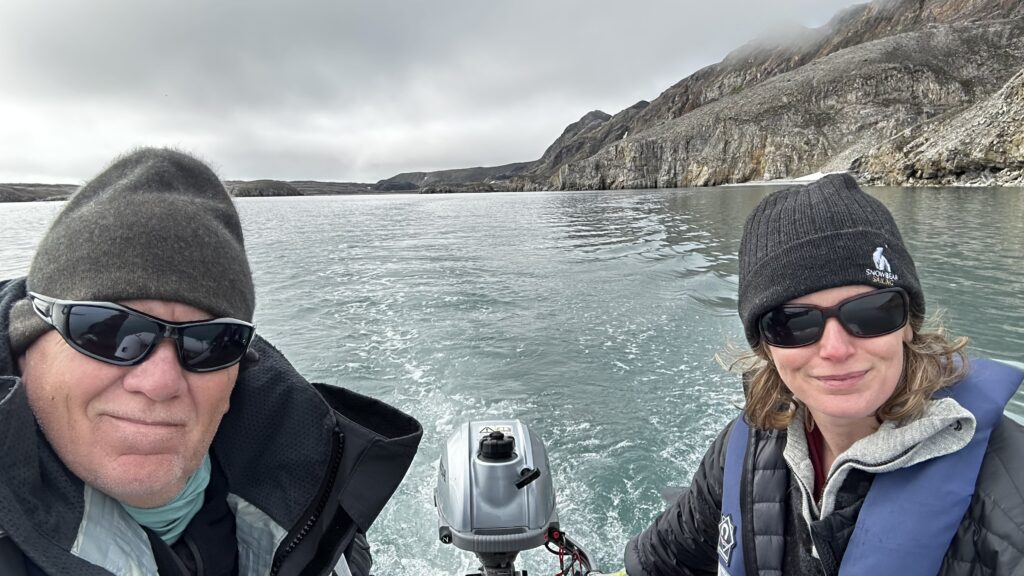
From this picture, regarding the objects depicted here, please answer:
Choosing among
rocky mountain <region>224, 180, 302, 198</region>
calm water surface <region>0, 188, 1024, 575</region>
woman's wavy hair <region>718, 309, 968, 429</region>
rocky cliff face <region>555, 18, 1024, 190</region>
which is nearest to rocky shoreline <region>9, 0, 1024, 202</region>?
rocky cliff face <region>555, 18, 1024, 190</region>

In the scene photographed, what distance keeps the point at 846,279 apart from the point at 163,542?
2023 mm

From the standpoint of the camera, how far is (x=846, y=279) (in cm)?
151

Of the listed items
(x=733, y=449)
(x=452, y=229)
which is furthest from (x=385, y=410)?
(x=452, y=229)

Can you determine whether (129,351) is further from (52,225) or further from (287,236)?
(287,236)

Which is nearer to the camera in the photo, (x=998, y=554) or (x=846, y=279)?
(x=998, y=554)

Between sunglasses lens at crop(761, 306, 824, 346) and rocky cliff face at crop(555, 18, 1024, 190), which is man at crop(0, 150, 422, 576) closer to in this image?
sunglasses lens at crop(761, 306, 824, 346)

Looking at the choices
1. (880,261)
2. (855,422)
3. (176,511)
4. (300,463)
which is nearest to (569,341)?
(855,422)

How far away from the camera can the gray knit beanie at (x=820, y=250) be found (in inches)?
60.6

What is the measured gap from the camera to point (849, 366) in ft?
4.95

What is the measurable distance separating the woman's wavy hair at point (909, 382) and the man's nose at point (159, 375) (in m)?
1.78

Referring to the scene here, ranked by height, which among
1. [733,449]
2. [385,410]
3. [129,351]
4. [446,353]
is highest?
[129,351]

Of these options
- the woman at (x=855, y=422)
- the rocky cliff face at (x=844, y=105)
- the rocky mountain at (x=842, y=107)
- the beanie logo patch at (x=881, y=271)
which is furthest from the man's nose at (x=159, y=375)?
the rocky cliff face at (x=844, y=105)

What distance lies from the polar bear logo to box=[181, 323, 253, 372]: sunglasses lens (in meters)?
1.83

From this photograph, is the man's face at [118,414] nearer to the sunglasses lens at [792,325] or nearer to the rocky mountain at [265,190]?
the sunglasses lens at [792,325]
